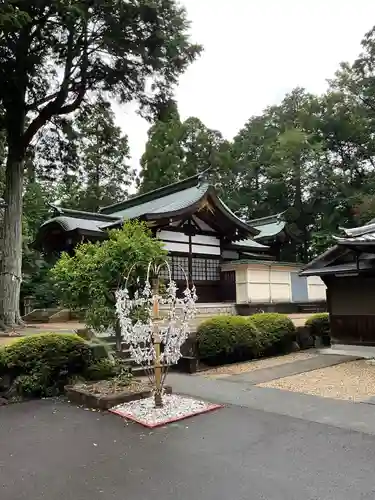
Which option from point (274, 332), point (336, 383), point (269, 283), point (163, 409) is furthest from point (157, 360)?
point (269, 283)

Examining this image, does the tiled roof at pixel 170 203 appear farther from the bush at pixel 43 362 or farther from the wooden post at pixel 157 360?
the wooden post at pixel 157 360

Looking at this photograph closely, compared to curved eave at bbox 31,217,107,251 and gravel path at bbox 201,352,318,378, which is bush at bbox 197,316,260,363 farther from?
curved eave at bbox 31,217,107,251

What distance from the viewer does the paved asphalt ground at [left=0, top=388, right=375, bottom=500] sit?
11.0ft

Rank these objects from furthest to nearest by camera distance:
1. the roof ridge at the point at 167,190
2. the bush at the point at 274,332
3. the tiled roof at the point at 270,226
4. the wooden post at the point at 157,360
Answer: the tiled roof at the point at 270,226
the roof ridge at the point at 167,190
the bush at the point at 274,332
the wooden post at the point at 157,360

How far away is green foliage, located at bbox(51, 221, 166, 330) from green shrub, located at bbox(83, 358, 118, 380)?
2.10ft

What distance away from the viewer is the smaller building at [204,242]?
17.0 meters

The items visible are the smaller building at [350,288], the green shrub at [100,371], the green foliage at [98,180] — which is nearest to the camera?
the green shrub at [100,371]

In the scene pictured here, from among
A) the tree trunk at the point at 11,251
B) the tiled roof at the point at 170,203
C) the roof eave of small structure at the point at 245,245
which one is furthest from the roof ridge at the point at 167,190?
the tree trunk at the point at 11,251

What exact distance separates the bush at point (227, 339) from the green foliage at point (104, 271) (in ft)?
8.42

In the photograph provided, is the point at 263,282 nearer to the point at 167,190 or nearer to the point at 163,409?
the point at 167,190

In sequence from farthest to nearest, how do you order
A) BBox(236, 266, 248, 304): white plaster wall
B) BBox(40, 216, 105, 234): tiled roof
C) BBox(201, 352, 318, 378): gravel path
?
BBox(236, 266, 248, 304): white plaster wall
BBox(40, 216, 105, 234): tiled roof
BBox(201, 352, 318, 378): gravel path

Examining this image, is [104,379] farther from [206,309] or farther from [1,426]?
[206,309]

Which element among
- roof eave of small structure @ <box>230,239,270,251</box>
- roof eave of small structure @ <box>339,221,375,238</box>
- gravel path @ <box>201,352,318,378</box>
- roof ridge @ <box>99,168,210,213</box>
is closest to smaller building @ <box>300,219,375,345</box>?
roof eave of small structure @ <box>339,221,375,238</box>

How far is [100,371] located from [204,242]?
12.1 metres
